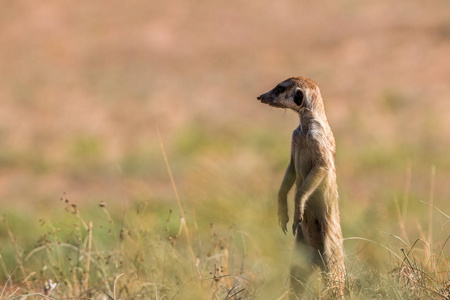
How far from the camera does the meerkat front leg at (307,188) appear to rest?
2.92 meters

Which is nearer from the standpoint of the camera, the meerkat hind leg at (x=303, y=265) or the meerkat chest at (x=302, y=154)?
the meerkat hind leg at (x=303, y=265)

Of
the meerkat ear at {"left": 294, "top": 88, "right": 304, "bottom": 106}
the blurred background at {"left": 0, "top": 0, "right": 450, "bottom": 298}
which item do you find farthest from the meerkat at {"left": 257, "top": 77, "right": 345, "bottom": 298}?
the blurred background at {"left": 0, "top": 0, "right": 450, "bottom": 298}

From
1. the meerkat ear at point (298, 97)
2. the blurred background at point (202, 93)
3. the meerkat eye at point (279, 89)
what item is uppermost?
the meerkat eye at point (279, 89)

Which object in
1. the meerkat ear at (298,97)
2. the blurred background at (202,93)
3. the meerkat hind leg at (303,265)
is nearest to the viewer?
the meerkat hind leg at (303,265)

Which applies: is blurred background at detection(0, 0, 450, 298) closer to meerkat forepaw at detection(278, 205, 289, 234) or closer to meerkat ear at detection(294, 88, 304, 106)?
meerkat forepaw at detection(278, 205, 289, 234)

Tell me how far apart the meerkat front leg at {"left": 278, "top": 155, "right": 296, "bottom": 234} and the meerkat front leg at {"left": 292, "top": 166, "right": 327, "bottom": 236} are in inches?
4.8

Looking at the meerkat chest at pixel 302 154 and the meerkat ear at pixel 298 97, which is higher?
the meerkat ear at pixel 298 97

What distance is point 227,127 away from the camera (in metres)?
13.6

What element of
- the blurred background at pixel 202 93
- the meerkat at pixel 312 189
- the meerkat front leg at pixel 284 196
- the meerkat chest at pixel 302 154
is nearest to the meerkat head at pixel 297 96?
the meerkat at pixel 312 189

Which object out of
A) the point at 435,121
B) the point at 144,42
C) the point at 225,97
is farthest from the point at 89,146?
the point at 144,42

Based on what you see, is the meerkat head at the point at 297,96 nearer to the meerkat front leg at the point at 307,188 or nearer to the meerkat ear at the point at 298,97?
the meerkat ear at the point at 298,97

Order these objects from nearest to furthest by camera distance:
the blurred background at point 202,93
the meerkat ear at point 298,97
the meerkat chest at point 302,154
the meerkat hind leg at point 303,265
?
the meerkat hind leg at point 303,265
the meerkat chest at point 302,154
the meerkat ear at point 298,97
the blurred background at point 202,93

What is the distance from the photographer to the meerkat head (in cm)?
308

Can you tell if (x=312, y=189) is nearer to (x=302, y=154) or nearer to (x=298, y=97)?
(x=302, y=154)
